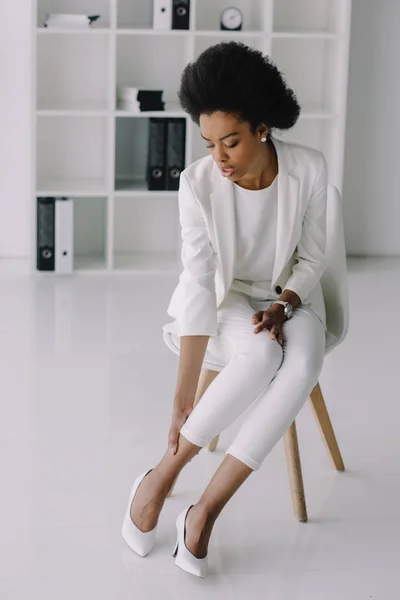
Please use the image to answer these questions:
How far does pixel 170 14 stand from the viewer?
4.71 metres

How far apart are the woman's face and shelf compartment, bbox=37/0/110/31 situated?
2695mm

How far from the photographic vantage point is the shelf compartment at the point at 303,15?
16.6ft

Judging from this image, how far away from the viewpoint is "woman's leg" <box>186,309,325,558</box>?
7.47 ft

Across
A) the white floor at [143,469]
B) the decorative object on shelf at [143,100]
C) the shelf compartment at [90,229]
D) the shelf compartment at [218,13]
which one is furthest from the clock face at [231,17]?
the white floor at [143,469]

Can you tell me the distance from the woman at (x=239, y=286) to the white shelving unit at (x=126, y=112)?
91.7 inches

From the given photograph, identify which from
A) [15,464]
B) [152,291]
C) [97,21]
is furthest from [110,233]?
[15,464]

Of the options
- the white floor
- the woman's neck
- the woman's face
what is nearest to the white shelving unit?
the white floor

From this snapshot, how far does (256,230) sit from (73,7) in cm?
273

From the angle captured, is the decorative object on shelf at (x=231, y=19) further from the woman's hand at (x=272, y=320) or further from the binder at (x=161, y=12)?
the woman's hand at (x=272, y=320)

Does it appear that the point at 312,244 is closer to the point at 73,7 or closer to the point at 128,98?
the point at 128,98

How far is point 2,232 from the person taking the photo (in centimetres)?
514

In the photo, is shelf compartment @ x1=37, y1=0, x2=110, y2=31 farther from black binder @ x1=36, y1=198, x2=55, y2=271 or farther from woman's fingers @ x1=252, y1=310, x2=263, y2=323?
woman's fingers @ x1=252, y1=310, x2=263, y2=323

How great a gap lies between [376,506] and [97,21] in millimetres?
3081

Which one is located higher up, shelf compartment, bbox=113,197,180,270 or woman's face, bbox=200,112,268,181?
woman's face, bbox=200,112,268,181
